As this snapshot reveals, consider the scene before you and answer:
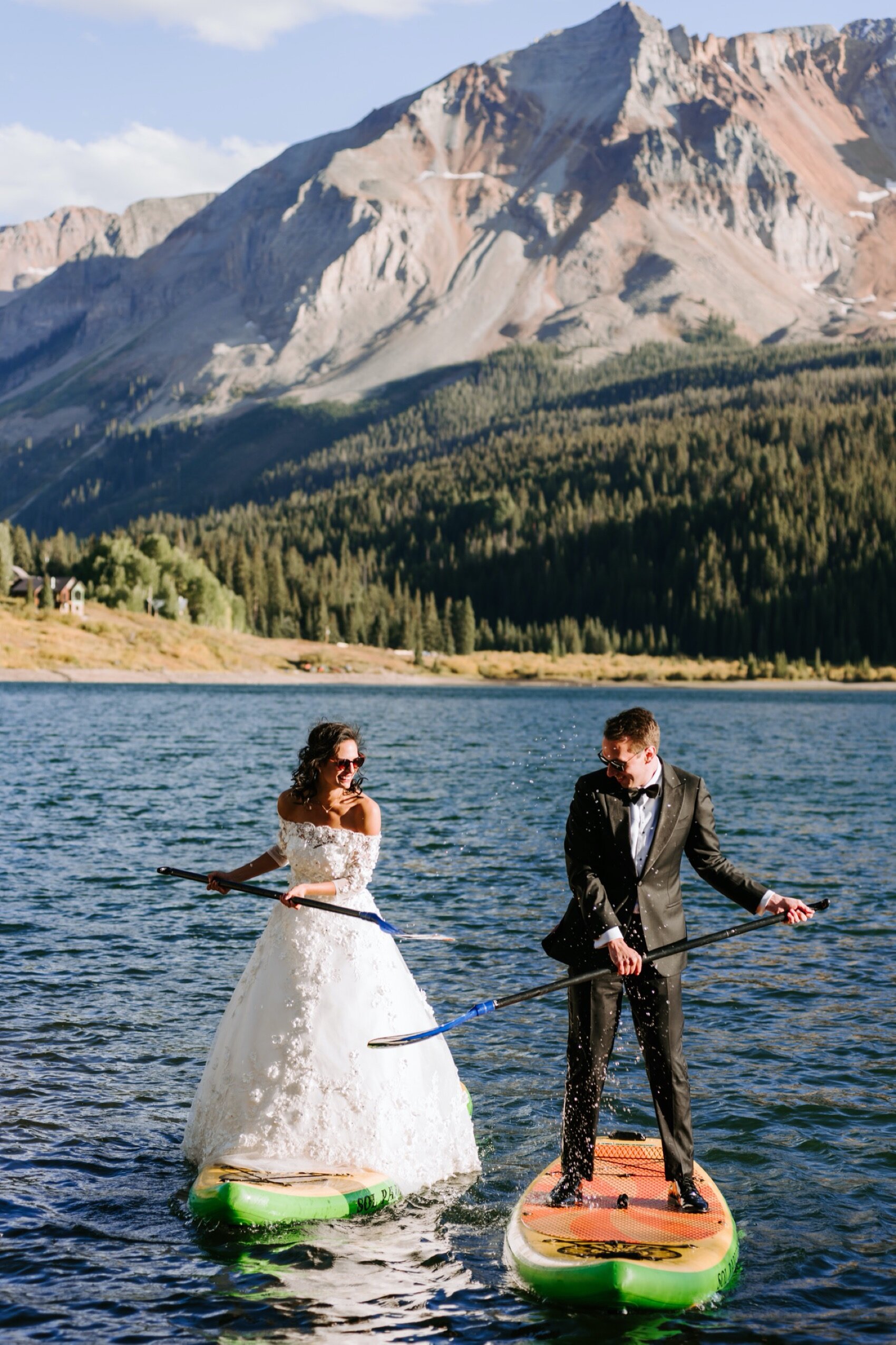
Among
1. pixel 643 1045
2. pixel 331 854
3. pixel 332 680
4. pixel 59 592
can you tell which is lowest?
pixel 332 680

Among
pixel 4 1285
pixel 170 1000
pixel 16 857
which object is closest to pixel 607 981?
pixel 4 1285

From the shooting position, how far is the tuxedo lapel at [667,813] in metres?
11.4

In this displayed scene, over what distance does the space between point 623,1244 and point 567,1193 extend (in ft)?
3.06

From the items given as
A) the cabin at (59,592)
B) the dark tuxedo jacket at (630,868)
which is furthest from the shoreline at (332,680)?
the dark tuxedo jacket at (630,868)

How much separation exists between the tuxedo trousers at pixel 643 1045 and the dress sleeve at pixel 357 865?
2.19 meters

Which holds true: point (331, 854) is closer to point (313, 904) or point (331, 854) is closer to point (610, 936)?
point (313, 904)

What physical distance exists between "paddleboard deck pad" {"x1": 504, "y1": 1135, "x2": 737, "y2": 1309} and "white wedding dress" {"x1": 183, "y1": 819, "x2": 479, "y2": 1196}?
1.52m

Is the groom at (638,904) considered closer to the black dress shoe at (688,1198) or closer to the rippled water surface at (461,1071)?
the black dress shoe at (688,1198)

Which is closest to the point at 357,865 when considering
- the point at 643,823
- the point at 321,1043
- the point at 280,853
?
the point at 280,853

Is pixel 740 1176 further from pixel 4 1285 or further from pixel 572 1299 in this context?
pixel 4 1285

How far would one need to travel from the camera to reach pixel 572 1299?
11.6m

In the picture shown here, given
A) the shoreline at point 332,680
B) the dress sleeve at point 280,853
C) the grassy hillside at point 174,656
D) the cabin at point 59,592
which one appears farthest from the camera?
the cabin at point 59,592

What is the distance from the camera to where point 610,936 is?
36.6 feet

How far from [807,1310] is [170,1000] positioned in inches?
466
